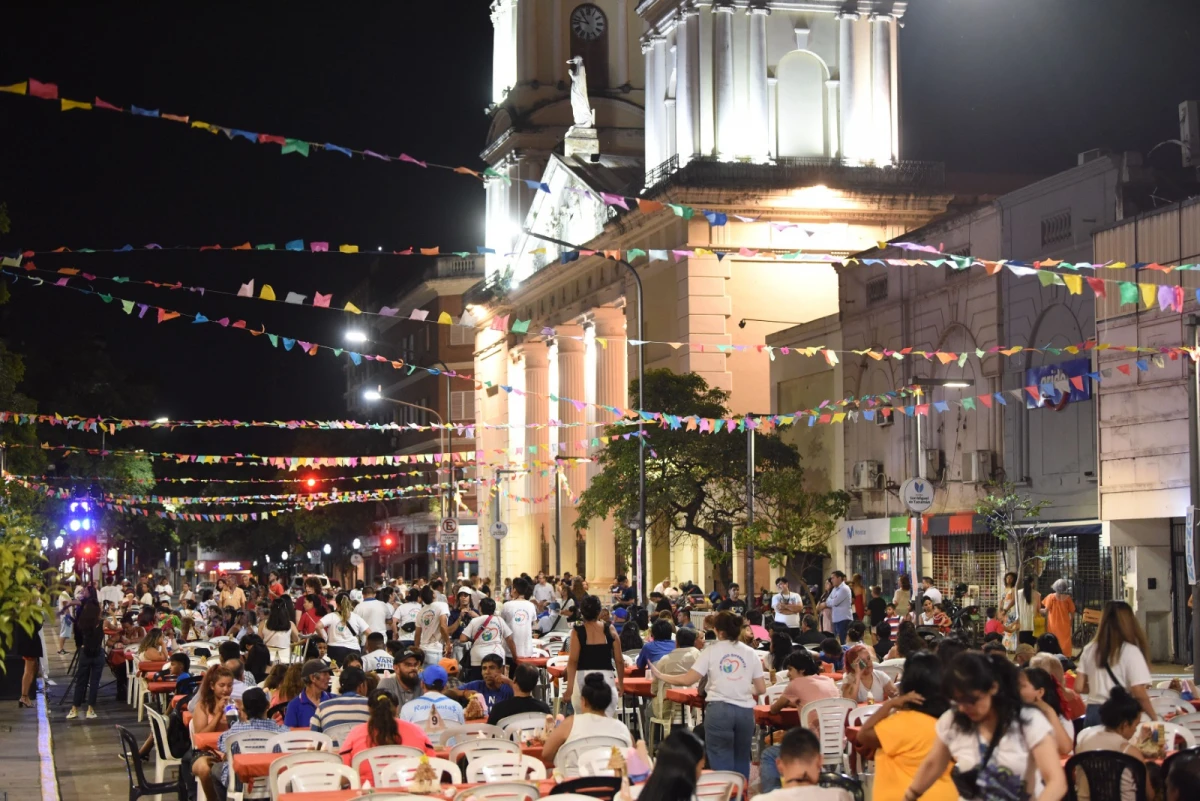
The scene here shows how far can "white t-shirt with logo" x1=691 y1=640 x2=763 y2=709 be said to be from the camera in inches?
512

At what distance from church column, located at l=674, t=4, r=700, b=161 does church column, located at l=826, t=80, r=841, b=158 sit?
436cm

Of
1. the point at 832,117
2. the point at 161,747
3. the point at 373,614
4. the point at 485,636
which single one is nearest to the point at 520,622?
the point at 485,636

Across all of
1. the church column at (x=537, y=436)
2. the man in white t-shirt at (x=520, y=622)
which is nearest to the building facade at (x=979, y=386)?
the man in white t-shirt at (x=520, y=622)

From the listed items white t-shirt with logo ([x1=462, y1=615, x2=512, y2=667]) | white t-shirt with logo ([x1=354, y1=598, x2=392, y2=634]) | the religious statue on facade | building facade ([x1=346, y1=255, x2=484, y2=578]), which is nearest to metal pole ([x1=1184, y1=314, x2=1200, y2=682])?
white t-shirt with logo ([x1=462, y1=615, x2=512, y2=667])

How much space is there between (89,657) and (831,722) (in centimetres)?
1456

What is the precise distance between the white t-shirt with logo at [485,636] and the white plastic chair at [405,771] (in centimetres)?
888

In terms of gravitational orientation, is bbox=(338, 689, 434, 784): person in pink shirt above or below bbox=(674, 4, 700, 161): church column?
below

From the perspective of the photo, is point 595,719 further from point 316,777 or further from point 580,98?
point 580,98

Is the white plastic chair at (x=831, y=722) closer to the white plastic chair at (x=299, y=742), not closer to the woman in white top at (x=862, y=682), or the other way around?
the woman in white top at (x=862, y=682)

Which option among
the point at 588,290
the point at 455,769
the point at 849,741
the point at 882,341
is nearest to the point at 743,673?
the point at 849,741

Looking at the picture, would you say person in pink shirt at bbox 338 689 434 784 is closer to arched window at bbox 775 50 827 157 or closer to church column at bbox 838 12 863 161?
arched window at bbox 775 50 827 157

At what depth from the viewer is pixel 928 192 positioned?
52.2m

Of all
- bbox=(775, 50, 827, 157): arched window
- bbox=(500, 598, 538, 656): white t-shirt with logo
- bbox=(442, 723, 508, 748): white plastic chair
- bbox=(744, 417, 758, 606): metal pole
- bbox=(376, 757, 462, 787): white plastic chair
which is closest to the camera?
bbox=(376, 757, 462, 787): white plastic chair

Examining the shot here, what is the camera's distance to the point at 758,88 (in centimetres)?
5222
